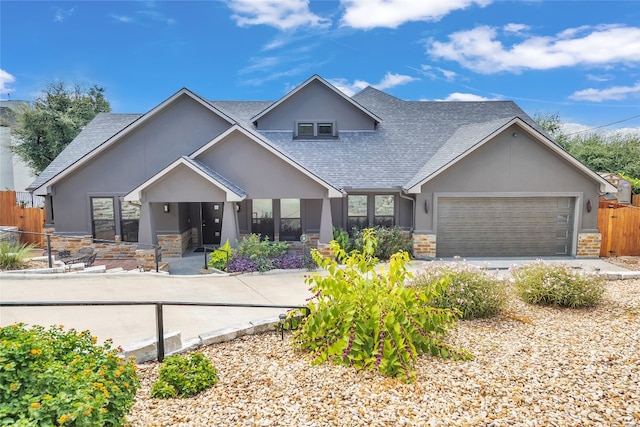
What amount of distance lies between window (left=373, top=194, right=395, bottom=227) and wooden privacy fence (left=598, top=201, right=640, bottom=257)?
25.0ft

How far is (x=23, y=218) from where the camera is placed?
1673 cm

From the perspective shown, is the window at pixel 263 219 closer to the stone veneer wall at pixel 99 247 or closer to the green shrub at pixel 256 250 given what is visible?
the green shrub at pixel 256 250

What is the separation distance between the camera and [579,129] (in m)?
42.7

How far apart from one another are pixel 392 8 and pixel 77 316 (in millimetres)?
20198

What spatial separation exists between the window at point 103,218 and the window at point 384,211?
33.0 ft

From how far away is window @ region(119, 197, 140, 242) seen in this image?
1555 cm

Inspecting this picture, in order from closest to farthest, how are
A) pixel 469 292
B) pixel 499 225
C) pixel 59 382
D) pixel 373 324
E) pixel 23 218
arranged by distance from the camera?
pixel 59 382, pixel 373 324, pixel 469 292, pixel 499 225, pixel 23 218

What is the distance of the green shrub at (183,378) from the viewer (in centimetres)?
463

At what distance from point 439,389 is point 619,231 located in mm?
14216

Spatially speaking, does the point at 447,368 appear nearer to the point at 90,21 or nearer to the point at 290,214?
the point at 290,214

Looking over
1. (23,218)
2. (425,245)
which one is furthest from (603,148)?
(23,218)

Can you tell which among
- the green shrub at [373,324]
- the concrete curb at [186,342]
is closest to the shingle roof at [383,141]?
the concrete curb at [186,342]

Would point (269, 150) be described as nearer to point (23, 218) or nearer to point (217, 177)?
point (217, 177)

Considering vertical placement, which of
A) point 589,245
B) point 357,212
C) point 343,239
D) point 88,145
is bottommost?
point 589,245
